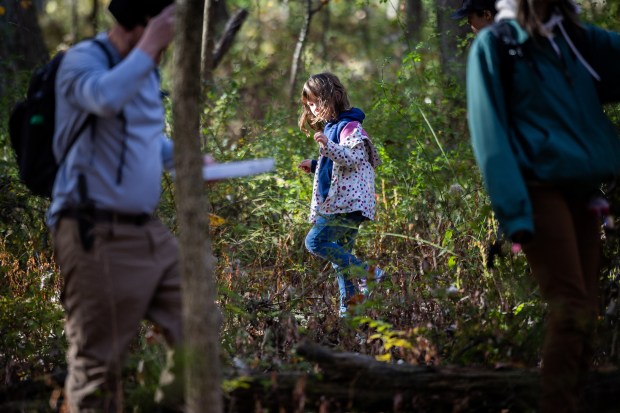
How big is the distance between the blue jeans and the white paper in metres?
2.18

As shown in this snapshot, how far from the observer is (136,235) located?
3.46 meters

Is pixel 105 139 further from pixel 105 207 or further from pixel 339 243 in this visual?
pixel 339 243

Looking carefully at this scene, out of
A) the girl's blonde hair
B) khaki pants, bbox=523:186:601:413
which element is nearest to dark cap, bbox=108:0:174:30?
khaki pants, bbox=523:186:601:413

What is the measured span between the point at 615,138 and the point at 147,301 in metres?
2.02

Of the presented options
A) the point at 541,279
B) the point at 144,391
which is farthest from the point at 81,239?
the point at 541,279

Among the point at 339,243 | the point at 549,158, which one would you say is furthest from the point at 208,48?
the point at 549,158

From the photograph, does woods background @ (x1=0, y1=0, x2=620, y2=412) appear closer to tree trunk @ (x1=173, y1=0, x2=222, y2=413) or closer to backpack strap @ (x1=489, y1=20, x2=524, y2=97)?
tree trunk @ (x1=173, y1=0, x2=222, y2=413)

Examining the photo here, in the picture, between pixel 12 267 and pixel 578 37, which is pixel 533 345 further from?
pixel 12 267

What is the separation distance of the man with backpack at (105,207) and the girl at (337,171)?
113 inches

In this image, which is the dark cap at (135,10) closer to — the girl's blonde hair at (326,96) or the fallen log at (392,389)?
the fallen log at (392,389)

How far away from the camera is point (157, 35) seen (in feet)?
11.1

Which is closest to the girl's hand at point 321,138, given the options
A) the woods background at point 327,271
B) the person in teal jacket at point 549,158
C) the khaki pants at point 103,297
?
the woods background at point 327,271

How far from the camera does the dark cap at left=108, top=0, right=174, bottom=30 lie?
3.54 m

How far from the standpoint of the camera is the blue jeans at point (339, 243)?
6039 mm
